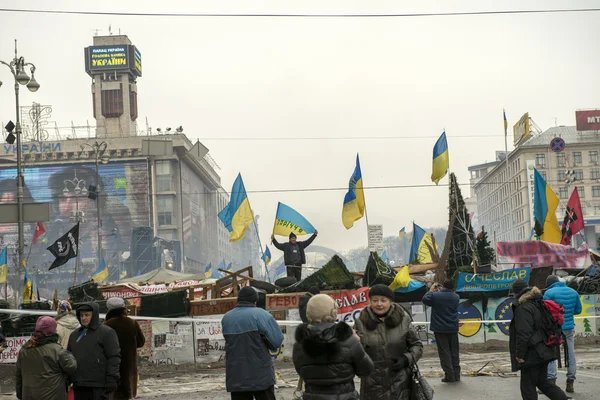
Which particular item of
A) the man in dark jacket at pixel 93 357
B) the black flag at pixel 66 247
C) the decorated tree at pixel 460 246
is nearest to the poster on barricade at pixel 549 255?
the decorated tree at pixel 460 246

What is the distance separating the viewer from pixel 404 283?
18109mm

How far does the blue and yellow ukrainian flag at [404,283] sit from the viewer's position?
1814cm

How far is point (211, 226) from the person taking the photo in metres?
152

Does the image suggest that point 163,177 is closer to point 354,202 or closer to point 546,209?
point 354,202

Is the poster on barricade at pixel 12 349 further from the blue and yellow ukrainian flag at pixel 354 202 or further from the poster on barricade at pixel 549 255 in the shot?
the poster on barricade at pixel 549 255

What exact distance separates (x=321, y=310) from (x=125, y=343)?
4.07m

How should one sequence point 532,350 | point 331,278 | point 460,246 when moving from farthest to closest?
point 460,246 → point 331,278 → point 532,350

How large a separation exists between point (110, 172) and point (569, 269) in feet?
340

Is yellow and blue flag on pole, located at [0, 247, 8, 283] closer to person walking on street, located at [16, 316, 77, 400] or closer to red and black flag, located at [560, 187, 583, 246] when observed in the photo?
red and black flag, located at [560, 187, 583, 246]

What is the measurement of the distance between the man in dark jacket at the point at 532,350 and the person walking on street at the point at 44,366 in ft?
14.4

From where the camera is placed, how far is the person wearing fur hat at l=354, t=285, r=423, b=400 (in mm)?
6730

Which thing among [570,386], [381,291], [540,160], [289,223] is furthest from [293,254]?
[540,160]

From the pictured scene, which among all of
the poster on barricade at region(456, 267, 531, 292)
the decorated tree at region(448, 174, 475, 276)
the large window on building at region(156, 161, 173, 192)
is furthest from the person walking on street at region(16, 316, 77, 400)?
the large window on building at region(156, 161, 173, 192)

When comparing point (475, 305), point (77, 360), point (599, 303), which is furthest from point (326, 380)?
point (599, 303)
